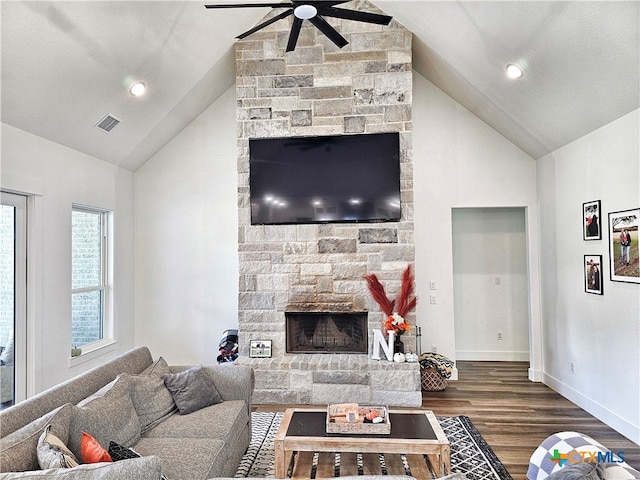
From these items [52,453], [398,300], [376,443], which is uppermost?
[398,300]

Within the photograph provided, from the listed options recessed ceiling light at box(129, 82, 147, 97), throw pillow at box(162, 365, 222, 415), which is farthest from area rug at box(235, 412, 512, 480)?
recessed ceiling light at box(129, 82, 147, 97)

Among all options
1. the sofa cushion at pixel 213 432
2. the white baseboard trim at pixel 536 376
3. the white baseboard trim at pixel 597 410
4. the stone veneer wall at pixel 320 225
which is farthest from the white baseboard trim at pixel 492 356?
the sofa cushion at pixel 213 432

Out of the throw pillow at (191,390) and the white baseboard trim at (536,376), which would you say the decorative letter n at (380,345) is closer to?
the throw pillow at (191,390)

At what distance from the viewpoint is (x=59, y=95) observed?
350 centimetres

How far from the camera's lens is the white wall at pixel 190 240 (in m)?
5.43

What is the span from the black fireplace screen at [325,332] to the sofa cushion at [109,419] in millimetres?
2195

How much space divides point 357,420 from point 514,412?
2.06m

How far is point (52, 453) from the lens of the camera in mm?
1579

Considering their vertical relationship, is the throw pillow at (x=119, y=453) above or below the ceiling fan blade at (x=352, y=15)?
below

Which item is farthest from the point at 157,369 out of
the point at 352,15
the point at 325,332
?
the point at 352,15

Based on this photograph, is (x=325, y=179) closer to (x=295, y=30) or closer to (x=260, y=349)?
(x=295, y=30)

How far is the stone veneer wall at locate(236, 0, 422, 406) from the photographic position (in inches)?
176

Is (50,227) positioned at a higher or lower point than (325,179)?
lower

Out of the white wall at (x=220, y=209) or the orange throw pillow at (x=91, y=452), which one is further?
the white wall at (x=220, y=209)
